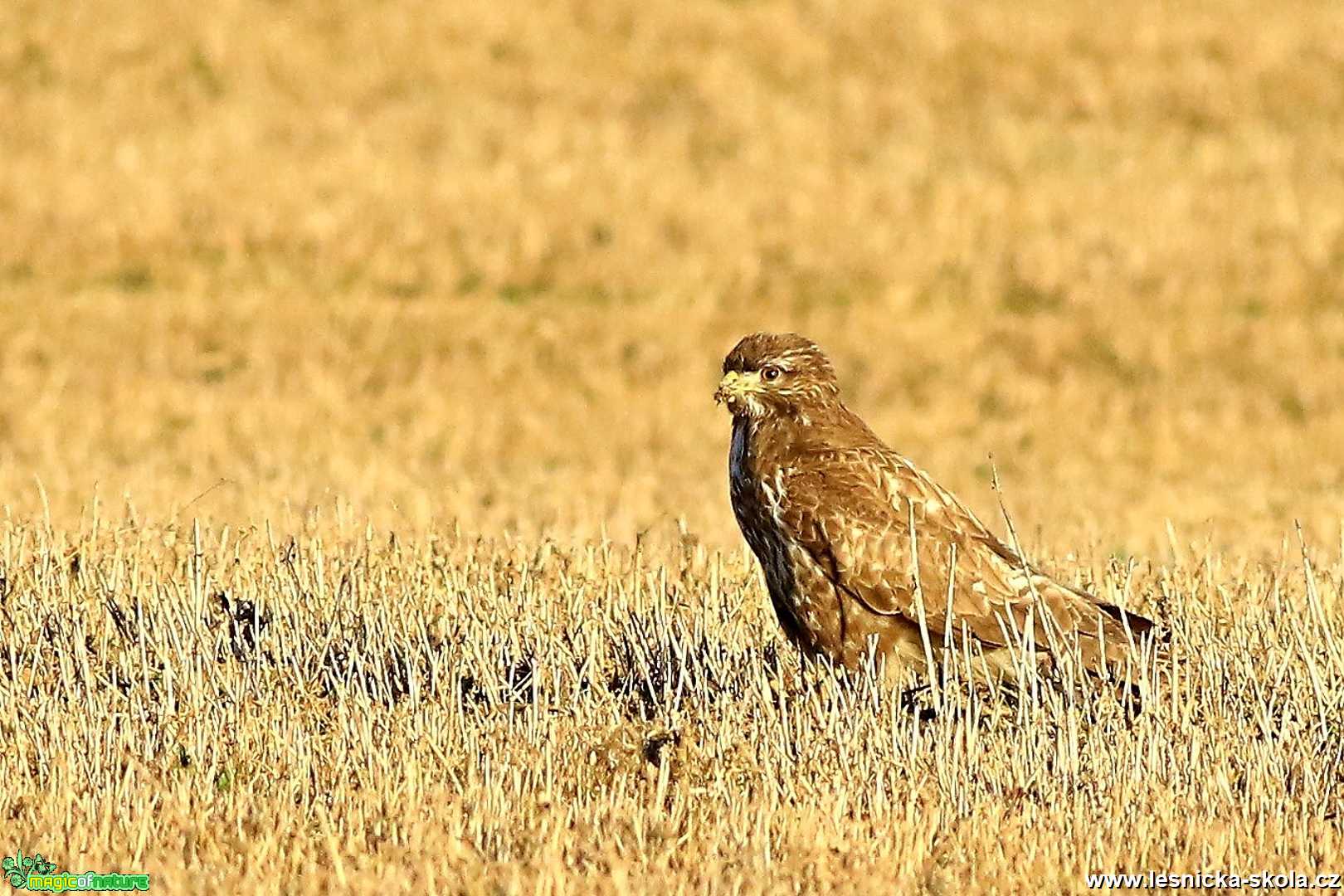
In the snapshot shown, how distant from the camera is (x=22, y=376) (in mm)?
17641

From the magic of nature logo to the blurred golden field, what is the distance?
6cm

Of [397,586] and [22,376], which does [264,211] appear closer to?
[22,376]

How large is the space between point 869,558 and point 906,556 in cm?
14

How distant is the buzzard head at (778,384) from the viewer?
7410mm

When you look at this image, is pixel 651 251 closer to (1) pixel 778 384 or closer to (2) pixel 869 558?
(1) pixel 778 384

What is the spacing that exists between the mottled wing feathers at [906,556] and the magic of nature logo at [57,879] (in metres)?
2.62

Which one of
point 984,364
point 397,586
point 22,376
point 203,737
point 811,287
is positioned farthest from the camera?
point 811,287

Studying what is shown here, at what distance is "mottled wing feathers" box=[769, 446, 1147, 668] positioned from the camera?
7043 mm

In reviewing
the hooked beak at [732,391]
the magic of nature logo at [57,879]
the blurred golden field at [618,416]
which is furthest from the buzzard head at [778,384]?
the magic of nature logo at [57,879]

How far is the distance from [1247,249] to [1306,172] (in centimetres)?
239

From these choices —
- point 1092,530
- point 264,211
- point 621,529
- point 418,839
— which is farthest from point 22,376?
point 418,839

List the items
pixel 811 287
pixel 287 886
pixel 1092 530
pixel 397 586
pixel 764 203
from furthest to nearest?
pixel 764 203 → pixel 811 287 → pixel 1092 530 → pixel 397 586 → pixel 287 886

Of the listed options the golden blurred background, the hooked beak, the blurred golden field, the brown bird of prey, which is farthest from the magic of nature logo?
the golden blurred background

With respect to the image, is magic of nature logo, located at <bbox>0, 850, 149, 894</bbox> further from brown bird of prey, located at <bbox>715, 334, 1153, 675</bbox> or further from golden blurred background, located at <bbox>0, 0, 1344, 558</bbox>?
golden blurred background, located at <bbox>0, 0, 1344, 558</bbox>
